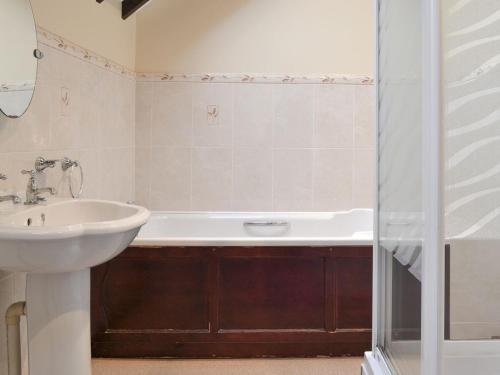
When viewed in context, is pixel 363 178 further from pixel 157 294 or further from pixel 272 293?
pixel 157 294

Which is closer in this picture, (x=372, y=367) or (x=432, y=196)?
(x=432, y=196)

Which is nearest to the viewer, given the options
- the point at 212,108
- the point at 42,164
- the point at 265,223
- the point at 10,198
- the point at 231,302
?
the point at 10,198

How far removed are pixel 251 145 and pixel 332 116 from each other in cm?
64

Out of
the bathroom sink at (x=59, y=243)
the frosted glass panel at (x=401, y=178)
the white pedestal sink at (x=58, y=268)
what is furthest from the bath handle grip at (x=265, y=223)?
the frosted glass panel at (x=401, y=178)

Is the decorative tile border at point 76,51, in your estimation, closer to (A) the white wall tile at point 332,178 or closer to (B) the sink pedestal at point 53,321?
(B) the sink pedestal at point 53,321

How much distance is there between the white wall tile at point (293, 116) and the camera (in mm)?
3834

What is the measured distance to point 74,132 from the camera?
286 cm

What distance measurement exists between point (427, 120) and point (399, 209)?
0.32 metres

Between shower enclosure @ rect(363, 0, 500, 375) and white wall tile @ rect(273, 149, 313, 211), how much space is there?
237cm

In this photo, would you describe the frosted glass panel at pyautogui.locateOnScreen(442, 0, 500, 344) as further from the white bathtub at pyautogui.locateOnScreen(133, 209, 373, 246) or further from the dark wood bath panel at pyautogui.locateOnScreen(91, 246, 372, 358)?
the white bathtub at pyautogui.locateOnScreen(133, 209, 373, 246)

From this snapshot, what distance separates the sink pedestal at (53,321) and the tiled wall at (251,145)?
2.14 m

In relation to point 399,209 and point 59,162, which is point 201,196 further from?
point 399,209

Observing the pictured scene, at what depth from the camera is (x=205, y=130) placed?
3.82 m

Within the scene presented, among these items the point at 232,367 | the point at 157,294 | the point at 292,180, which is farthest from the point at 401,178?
the point at 292,180
